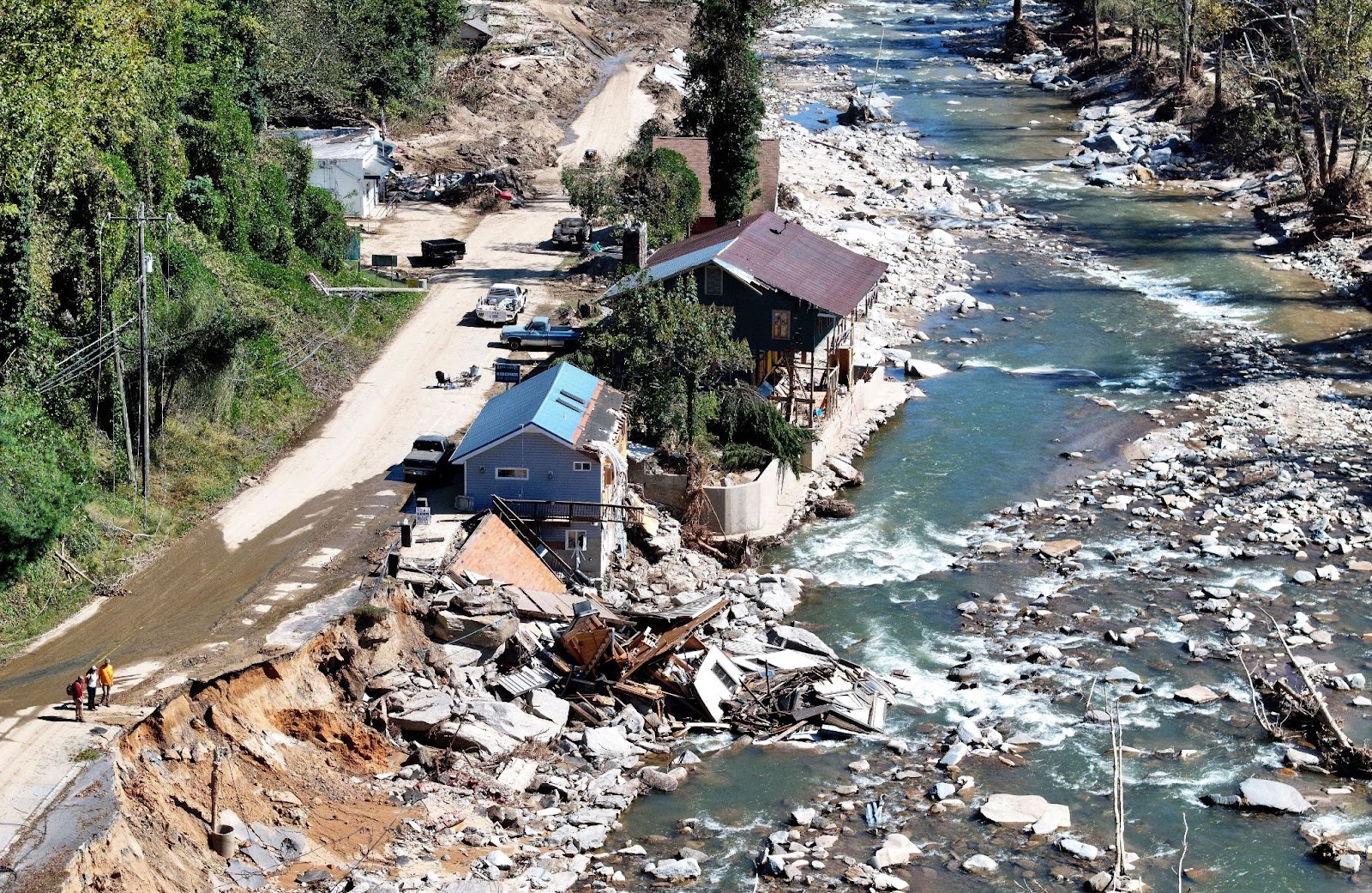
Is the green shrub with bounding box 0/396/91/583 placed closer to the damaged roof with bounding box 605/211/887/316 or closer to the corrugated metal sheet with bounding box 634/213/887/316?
the damaged roof with bounding box 605/211/887/316

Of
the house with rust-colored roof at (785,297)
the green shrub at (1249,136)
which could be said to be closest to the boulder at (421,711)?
the house with rust-colored roof at (785,297)

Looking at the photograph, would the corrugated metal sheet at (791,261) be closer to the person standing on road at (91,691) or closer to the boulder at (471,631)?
the boulder at (471,631)

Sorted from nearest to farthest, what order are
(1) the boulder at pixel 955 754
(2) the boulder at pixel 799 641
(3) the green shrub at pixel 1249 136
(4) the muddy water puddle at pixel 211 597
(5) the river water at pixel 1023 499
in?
(5) the river water at pixel 1023 499 < (4) the muddy water puddle at pixel 211 597 < (1) the boulder at pixel 955 754 < (2) the boulder at pixel 799 641 < (3) the green shrub at pixel 1249 136

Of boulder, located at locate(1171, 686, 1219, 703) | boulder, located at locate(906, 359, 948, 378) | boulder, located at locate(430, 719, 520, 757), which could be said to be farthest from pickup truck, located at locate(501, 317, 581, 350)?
boulder, located at locate(1171, 686, 1219, 703)

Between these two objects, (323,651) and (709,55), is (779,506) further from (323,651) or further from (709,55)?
(709,55)

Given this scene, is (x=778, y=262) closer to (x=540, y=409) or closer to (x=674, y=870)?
(x=540, y=409)

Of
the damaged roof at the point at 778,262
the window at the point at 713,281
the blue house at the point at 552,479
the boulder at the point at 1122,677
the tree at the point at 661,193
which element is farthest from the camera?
the tree at the point at 661,193

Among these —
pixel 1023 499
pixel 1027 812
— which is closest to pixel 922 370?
pixel 1023 499

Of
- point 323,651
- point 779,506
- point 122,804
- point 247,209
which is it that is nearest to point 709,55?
point 247,209
